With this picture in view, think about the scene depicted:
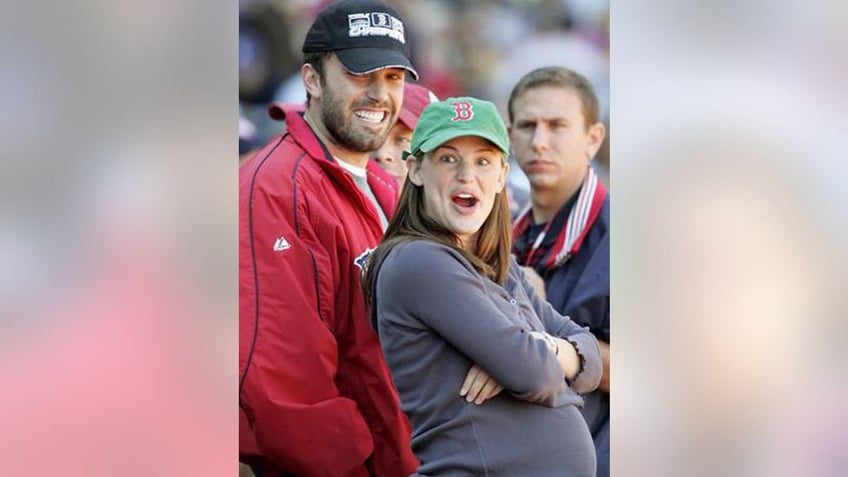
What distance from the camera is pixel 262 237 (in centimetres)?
318

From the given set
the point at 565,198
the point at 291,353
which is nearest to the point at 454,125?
the point at 565,198

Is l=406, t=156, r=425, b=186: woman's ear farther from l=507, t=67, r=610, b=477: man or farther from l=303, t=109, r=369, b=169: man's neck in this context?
l=507, t=67, r=610, b=477: man

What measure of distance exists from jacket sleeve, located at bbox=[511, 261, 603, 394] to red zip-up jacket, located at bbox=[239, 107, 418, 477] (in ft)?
1.40

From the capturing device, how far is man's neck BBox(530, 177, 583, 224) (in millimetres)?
3357

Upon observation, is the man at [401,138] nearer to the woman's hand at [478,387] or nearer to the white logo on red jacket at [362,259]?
the white logo on red jacket at [362,259]

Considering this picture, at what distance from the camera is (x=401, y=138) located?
3.25 meters

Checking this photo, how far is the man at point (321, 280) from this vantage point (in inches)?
124

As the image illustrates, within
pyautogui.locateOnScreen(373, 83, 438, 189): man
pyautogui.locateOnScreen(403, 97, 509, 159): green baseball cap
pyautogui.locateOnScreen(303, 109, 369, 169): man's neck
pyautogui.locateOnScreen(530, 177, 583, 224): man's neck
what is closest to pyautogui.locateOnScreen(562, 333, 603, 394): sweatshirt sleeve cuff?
pyautogui.locateOnScreen(530, 177, 583, 224): man's neck

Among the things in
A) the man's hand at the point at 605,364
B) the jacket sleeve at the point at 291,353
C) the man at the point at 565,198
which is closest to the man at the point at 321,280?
the jacket sleeve at the point at 291,353
